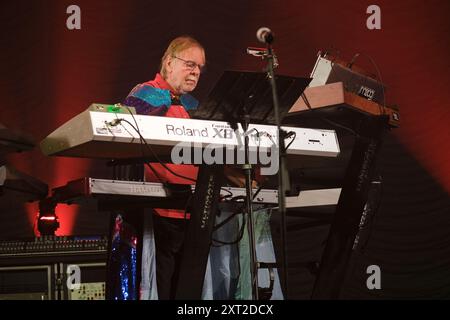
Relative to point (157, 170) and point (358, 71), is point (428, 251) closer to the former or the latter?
point (358, 71)

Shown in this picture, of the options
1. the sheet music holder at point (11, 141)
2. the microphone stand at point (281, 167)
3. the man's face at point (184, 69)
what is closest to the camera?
the microphone stand at point (281, 167)

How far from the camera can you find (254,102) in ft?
8.51

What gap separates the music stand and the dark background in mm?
1829

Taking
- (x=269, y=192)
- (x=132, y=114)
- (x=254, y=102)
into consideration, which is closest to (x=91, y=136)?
(x=132, y=114)

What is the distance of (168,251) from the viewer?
9.18 feet

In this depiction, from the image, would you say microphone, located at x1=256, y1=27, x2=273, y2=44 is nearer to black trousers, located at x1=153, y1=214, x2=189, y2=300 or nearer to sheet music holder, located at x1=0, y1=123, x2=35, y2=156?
black trousers, located at x1=153, y1=214, x2=189, y2=300

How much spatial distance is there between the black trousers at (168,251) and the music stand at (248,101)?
0.41 metres

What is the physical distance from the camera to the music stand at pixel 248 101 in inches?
97.4

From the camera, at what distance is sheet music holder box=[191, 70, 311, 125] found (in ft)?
8.16

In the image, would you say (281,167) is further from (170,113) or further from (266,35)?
(170,113)

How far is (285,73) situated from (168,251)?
2022 millimetres

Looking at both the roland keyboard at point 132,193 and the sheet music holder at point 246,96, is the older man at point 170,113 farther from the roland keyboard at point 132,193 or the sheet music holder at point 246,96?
the sheet music holder at point 246,96

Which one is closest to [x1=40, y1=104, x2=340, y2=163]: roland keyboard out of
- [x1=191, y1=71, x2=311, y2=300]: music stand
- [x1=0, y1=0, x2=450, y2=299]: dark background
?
[x1=191, y1=71, x2=311, y2=300]: music stand

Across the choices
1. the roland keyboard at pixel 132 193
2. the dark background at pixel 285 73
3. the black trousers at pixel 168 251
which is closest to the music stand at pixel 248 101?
the roland keyboard at pixel 132 193
